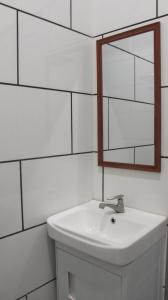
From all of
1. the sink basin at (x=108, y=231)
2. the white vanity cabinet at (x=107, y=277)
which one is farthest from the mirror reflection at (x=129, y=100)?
the white vanity cabinet at (x=107, y=277)

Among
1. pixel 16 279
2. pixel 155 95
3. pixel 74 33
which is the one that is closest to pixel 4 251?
pixel 16 279

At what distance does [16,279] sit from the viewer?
3.22 ft

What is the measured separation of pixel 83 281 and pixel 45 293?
0.24m

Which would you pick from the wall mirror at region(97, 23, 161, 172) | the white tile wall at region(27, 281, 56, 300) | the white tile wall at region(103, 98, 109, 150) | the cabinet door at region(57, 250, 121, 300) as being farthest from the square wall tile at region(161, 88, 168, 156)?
the white tile wall at region(27, 281, 56, 300)

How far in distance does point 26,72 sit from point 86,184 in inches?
23.3

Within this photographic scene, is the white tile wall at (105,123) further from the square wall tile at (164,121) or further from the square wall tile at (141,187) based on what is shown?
the square wall tile at (164,121)

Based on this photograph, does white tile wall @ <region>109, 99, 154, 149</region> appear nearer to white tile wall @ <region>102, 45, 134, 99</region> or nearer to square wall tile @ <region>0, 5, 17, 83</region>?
white tile wall @ <region>102, 45, 134, 99</region>

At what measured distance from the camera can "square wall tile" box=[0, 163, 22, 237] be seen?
36.3 inches

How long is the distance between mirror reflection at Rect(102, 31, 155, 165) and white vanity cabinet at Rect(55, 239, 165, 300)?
40 cm

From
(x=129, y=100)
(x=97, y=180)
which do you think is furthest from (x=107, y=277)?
(x=129, y=100)

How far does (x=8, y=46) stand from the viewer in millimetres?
911

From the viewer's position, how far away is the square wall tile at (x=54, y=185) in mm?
1011

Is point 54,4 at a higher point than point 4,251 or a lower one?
higher

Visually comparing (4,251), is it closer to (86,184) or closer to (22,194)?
(22,194)
